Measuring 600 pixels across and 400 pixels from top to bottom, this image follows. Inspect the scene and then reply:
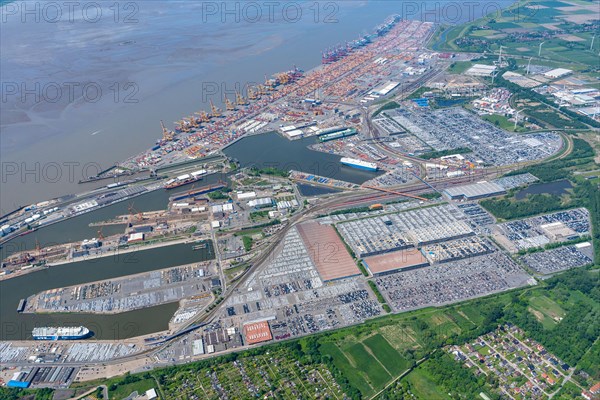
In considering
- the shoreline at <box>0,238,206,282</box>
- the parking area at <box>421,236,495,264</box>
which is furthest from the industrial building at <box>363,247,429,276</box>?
the shoreline at <box>0,238,206,282</box>

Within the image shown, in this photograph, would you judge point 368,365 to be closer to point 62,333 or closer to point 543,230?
point 62,333

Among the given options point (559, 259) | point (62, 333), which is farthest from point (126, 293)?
point (559, 259)

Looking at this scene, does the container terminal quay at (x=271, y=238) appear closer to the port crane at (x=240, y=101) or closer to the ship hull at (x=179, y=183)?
the ship hull at (x=179, y=183)

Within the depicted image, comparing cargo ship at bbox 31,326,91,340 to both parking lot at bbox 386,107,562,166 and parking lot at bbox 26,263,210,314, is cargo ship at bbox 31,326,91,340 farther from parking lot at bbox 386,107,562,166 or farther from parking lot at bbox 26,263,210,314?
parking lot at bbox 386,107,562,166

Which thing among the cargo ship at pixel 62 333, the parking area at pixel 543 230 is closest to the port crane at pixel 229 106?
the parking area at pixel 543 230

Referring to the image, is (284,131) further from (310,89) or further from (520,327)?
(520,327)
